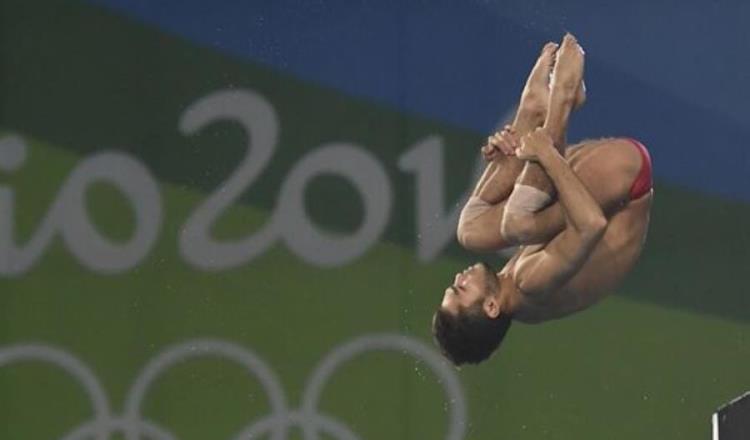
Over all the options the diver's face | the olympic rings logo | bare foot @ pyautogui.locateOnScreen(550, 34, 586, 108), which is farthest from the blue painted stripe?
the olympic rings logo

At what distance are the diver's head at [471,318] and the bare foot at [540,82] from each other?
0.96 ft

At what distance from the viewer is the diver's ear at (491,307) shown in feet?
8.29

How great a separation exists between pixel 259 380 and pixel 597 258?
64 centimetres

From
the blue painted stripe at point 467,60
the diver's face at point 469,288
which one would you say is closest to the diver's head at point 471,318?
the diver's face at point 469,288

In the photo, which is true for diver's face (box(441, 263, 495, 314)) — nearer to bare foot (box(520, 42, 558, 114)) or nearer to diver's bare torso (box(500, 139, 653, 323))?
diver's bare torso (box(500, 139, 653, 323))

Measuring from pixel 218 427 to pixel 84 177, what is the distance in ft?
1.69

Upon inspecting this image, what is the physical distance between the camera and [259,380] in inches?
104

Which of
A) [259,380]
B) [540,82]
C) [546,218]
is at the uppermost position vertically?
[540,82]

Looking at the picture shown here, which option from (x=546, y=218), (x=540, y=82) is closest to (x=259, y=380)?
(x=546, y=218)

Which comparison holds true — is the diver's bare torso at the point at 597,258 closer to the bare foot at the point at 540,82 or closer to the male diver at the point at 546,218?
the male diver at the point at 546,218

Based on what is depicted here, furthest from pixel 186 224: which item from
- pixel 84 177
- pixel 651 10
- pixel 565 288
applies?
pixel 651 10

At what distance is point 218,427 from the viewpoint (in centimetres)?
264

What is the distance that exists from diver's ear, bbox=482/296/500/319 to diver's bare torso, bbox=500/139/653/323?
34 millimetres

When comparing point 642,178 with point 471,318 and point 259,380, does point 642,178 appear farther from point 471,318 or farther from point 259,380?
point 259,380
